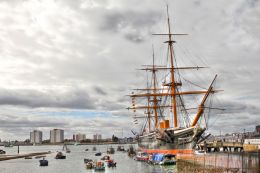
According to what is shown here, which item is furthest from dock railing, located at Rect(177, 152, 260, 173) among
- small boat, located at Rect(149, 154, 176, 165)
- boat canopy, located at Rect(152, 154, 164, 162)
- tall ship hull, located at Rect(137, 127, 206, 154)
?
boat canopy, located at Rect(152, 154, 164, 162)

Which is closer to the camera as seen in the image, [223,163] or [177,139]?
[223,163]

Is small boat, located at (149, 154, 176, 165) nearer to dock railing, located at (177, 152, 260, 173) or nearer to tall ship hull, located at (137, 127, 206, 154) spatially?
tall ship hull, located at (137, 127, 206, 154)

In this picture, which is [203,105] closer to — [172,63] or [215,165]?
[172,63]

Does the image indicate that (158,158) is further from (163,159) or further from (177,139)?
(177,139)

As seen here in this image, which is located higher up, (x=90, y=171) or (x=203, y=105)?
(x=203, y=105)

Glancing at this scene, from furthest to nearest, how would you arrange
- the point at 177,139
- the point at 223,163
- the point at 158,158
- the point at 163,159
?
the point at 177,139 → the point at 158,158 → the point at 163,159 → the point at 223,163

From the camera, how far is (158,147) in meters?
118

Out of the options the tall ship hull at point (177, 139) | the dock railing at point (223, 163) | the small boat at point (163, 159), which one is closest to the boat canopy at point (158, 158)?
the small boat at point (163, 159)

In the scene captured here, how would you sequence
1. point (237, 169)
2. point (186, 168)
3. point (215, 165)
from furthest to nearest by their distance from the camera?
1. point (186, 168)
2. point (215, 165)
3. point (237, 169)

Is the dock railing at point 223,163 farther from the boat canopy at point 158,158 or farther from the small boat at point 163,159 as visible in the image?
the boat canopy at point 158,158

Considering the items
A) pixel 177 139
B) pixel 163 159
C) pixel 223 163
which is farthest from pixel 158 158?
pixel 223 163

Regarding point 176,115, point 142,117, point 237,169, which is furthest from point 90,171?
point 142,117

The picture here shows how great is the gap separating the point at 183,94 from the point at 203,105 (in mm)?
15102

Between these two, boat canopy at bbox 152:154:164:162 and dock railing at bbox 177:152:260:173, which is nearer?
dock railing at bbox 177:152:260:173
